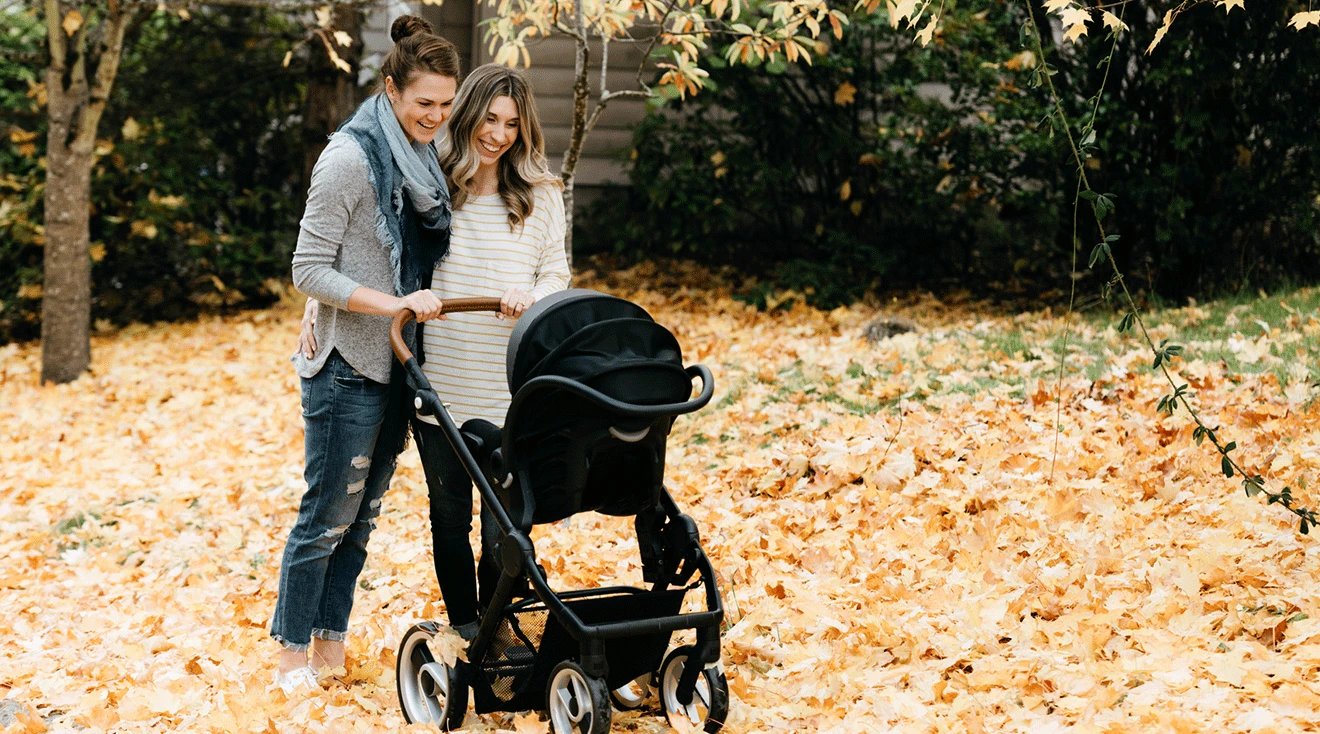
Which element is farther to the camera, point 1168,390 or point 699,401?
point 1168,390

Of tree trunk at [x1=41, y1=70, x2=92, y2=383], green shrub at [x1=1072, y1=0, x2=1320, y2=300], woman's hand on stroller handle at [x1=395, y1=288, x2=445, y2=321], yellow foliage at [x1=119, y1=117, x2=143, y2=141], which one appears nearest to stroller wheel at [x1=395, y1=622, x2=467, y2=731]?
woman's hand on stroller handle at [x1=395, y1=288, x2=445, y2=321]

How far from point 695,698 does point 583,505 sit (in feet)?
2.02

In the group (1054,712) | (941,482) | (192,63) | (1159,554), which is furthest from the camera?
(192,63)

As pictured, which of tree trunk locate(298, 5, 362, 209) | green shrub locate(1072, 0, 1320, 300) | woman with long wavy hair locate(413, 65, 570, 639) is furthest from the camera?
tree trunk locate(298, 5, 362, 209)

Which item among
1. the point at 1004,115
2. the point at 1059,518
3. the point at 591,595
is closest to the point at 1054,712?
the point at 591,595

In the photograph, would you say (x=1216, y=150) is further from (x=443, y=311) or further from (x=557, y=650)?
(x=557, y=650)

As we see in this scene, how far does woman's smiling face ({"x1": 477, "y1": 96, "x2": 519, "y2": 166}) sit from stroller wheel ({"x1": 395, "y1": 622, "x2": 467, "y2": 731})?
4.50ft

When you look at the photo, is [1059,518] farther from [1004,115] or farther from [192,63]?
[192,63]

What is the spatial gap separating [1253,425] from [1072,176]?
4001mm

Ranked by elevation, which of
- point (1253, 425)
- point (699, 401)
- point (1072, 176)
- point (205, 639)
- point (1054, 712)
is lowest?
point (205, 639)

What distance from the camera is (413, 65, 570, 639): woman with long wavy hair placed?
3.66 metres

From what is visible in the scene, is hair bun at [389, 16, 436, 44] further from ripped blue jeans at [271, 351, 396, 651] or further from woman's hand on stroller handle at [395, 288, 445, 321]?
ripped blue jeans at [271, 351, 396, 651]

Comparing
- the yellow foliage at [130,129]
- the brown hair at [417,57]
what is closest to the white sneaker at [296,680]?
the brown hair at [417,57]

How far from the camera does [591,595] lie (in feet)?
11.1
